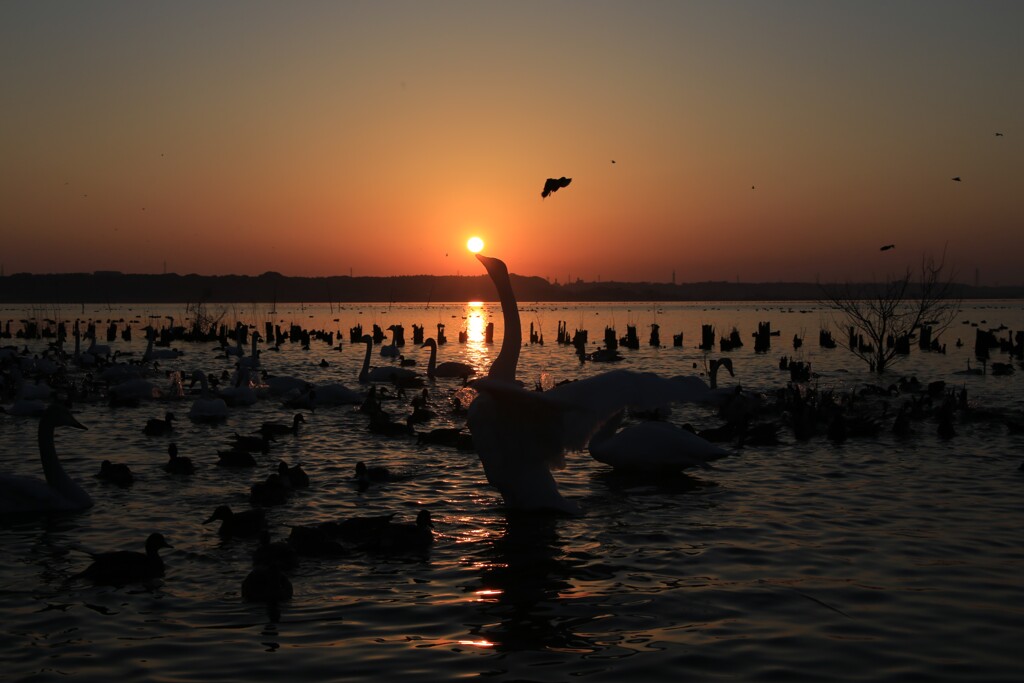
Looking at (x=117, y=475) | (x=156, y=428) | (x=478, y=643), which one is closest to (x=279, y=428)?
(x=156, y=428)

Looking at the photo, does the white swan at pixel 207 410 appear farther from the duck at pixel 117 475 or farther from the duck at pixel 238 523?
the duck at pixel 238 523

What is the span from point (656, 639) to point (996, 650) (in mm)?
2209

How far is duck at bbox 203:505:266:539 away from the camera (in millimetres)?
8586

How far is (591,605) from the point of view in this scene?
22.7 feet

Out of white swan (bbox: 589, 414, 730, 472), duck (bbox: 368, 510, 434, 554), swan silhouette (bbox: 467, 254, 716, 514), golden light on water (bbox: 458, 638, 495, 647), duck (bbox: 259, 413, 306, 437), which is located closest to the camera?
golden light on water (bbox: 458, 638, 495, 647)

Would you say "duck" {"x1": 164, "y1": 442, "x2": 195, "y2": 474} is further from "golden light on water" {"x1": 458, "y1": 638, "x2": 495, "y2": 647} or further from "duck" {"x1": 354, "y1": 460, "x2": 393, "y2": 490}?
"golden light on water" {"x1": 458, "y1": 638, "x2": 495, "y2": 647}

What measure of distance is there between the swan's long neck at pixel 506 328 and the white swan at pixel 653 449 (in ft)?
7.27

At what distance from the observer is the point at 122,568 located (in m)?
7.23

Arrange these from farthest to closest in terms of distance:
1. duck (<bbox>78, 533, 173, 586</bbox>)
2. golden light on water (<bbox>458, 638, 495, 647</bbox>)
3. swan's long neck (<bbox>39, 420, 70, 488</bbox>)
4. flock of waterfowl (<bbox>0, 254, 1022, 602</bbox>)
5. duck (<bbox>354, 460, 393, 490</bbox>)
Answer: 1. duck (<bbox>354, 460, 393, 490</bbox>)
2. swan's long neck (<bbox>39, 420, 70, 488</bbox>)
3. flock of waterfowl (<bbox>0, 254, 1022, 602</bbox>)
4. duck (<bbox>78, 533, 173, 586</bbox>)
5. golden light on water (<bbox>458, 638, 495, 647</bbox>)

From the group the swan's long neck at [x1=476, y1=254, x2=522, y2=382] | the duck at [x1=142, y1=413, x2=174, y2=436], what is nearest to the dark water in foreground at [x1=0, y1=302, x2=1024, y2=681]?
the swan's long neck at [x1=476, y1=254, x2=522, y2=382]

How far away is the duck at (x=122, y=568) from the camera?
23.7 ft

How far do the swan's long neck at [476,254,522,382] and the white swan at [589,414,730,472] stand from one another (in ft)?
7.27

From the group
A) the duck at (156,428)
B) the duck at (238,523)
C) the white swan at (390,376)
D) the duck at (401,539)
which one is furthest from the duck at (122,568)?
the white swan at (390,376)

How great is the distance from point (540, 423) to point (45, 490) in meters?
5.21
